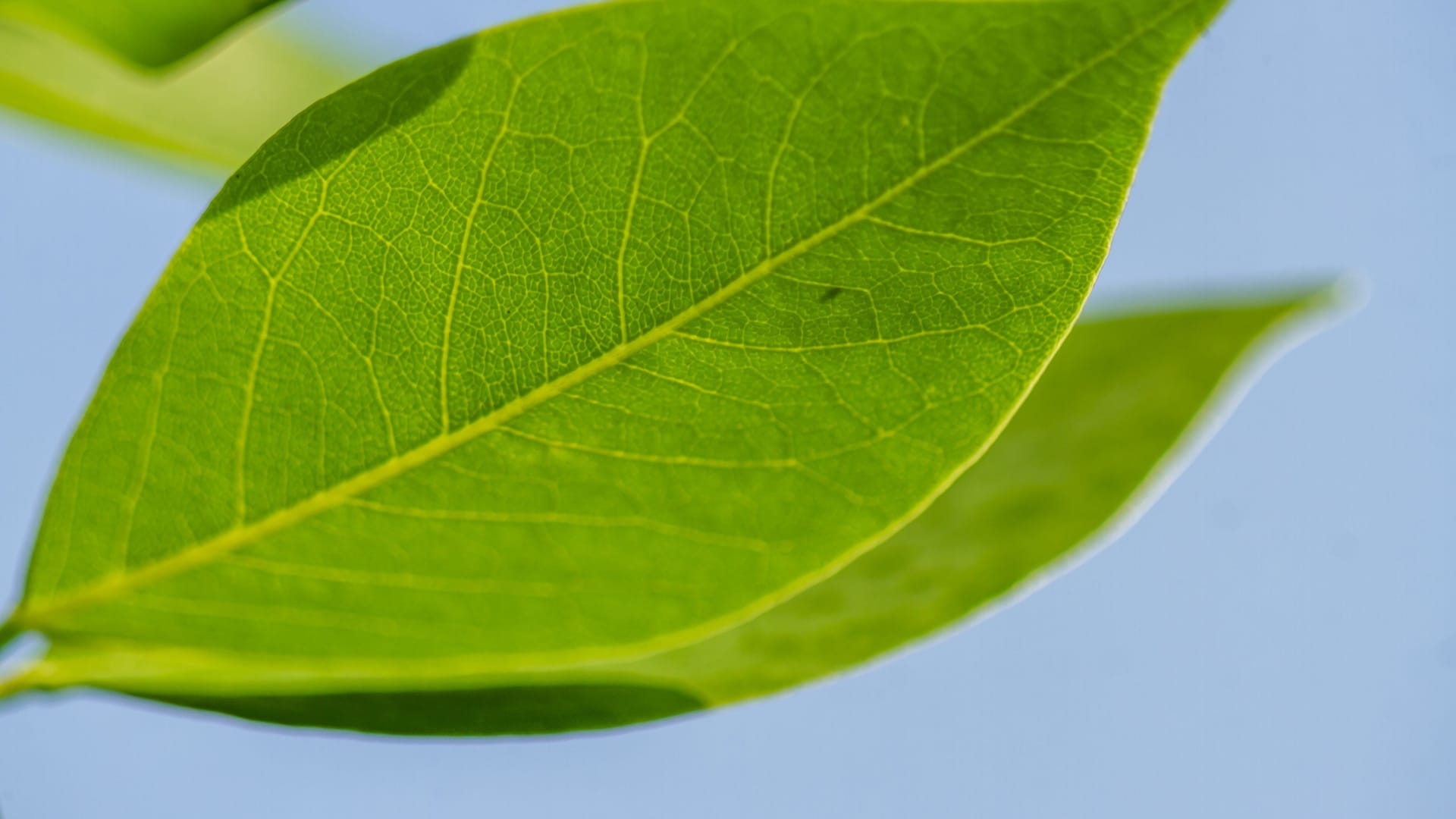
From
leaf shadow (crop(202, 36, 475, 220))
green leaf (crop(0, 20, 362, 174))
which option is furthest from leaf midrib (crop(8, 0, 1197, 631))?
green leaf (crop(0, 20, 362, 174))

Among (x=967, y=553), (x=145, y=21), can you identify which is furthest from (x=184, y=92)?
(x=967, y=553)

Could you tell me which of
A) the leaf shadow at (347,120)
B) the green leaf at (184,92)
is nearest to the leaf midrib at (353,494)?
the leaf shadow at (347,120)

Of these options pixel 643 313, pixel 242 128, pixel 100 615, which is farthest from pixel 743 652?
pixel 242 128

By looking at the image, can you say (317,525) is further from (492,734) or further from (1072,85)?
(1072,85)

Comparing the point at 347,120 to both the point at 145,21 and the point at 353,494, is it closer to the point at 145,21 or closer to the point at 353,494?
the point at 145,21

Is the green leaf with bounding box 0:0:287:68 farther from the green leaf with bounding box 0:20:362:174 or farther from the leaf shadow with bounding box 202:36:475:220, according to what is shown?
the green leaf with bounding box 0:20:362:174

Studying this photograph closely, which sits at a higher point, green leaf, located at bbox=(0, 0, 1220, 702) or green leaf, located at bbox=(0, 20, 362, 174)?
green leaf, located at bbox=(0, 20, 362, 174)
